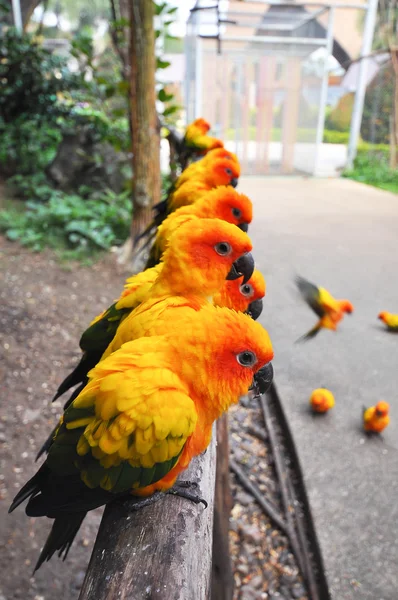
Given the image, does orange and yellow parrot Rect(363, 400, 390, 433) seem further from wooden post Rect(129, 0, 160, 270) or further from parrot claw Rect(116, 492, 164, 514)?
wooden post Rect(129, 0, 160, 270)

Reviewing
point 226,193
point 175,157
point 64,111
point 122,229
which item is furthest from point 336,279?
point 64,111

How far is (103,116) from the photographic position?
22.1 feet

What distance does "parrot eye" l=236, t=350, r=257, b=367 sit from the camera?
3.85 feet

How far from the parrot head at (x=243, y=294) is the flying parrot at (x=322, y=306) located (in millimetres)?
2134

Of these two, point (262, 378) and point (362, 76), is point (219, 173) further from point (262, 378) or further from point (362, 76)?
point (362, 76)

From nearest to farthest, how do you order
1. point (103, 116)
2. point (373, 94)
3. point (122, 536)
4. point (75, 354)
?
point (122, 536) < point (75, 354) < point (103, 116) < point (373, 94)

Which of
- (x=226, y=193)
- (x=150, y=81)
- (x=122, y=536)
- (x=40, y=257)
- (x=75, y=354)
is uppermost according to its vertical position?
(x=150, y=81)

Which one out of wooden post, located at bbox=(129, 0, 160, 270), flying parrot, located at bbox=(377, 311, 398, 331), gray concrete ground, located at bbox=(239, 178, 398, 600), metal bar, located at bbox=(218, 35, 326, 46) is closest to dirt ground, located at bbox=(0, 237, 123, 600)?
wooden post, located at bbox=(129, 0, 160, 270)

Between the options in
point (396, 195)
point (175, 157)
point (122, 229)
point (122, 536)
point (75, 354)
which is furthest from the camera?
point (396, 195)

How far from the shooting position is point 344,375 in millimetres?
3799

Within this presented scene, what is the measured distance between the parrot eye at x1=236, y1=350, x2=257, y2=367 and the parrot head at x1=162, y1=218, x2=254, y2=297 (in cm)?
40

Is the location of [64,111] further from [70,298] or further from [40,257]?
[70,298]

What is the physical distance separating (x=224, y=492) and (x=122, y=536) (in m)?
1.20

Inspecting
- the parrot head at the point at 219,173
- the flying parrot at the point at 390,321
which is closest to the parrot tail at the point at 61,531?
the parrot head at the point at 219,173
